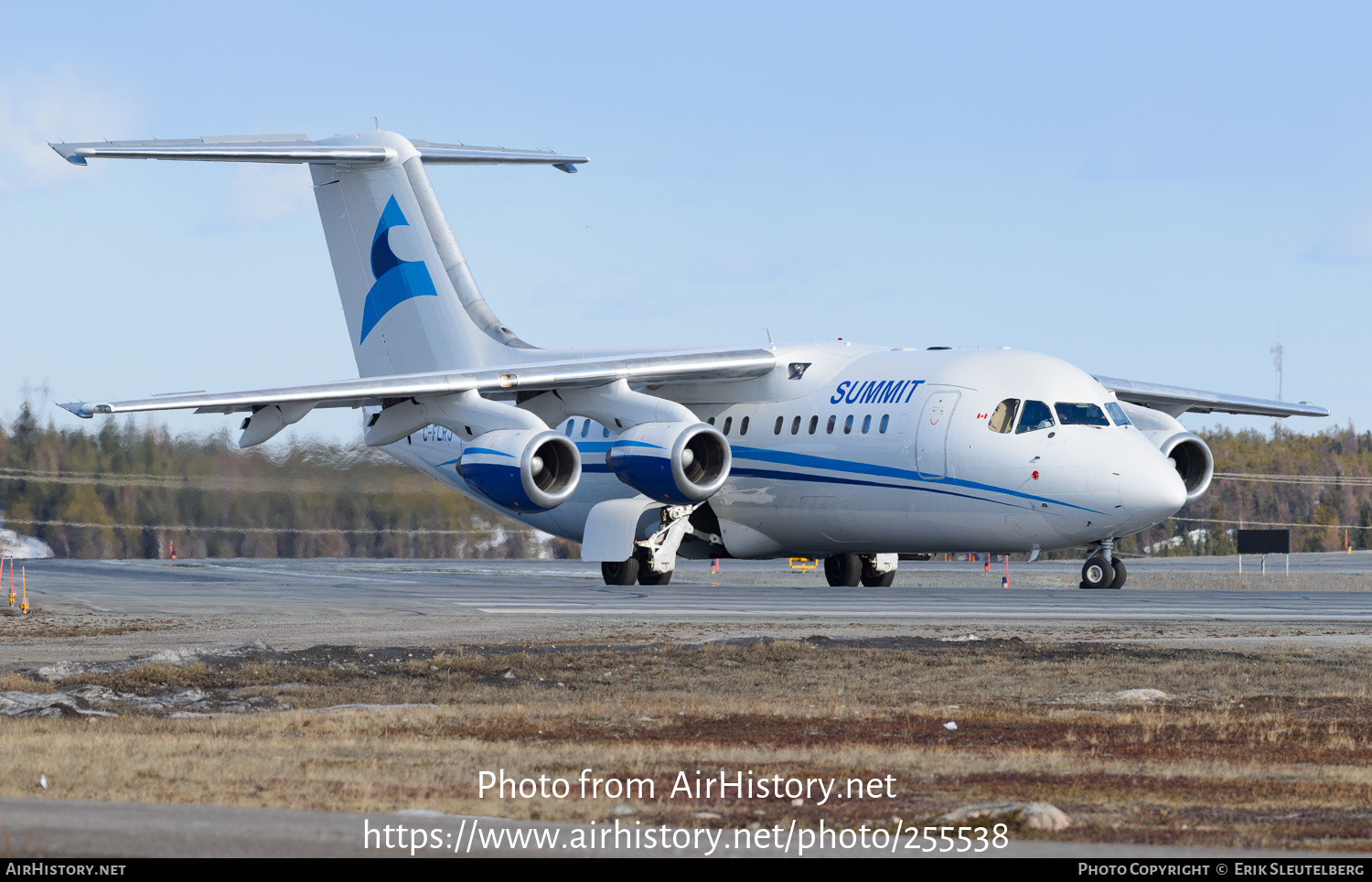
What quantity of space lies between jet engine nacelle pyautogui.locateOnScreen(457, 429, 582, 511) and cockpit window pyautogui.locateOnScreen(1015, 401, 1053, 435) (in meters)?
6.79

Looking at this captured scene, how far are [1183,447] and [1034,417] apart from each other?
4.30 meters

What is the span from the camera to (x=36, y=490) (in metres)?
34.8

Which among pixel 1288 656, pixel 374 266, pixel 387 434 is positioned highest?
pixel 374 266

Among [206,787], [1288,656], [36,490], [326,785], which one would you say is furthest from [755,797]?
[36,490]

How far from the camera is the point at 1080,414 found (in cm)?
2427

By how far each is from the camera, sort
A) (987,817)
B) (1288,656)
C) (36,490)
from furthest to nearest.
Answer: (36,490) < (1288,656) < (987,817)

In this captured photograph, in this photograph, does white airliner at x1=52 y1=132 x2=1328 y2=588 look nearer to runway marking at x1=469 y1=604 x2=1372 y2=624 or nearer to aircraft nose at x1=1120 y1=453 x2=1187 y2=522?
aircraft nose at x1=1120 y1=453 x2=1187 y2=522

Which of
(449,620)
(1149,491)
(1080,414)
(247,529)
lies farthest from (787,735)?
(247,529)

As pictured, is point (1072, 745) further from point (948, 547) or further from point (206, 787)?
point (948, 547)

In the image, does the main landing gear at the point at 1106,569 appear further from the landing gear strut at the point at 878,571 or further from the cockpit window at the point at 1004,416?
the landing gear strut at the point at 878,571

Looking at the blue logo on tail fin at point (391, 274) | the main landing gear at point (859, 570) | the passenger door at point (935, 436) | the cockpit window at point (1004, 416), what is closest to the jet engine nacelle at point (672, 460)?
the passenger door at point (935, 436)

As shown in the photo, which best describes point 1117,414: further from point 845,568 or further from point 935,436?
point 845,568

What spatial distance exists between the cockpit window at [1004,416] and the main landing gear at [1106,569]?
2460mm
